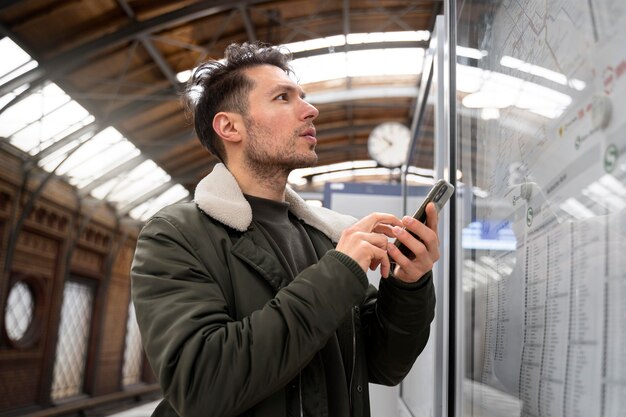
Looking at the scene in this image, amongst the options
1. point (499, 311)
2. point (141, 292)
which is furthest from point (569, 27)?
point (141, 292)

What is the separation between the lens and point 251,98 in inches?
73.5

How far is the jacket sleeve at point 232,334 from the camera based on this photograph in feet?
3.87

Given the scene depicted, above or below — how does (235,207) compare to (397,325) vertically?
above

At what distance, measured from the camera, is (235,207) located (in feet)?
5.04

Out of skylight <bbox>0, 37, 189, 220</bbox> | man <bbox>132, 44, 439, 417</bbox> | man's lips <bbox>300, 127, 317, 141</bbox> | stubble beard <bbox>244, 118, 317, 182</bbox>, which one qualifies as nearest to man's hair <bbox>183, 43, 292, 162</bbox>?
man <bbox>132, 44, 439, 417</bbox>

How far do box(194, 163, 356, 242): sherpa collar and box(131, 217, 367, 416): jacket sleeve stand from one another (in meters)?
0.24

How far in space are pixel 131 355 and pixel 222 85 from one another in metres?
18.8

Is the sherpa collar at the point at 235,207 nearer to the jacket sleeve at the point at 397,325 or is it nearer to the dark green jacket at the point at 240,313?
the dark green jacket at the point at 240,313

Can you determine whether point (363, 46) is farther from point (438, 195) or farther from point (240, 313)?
point (240, 313)

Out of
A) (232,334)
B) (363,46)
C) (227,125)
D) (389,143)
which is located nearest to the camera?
(232,334)

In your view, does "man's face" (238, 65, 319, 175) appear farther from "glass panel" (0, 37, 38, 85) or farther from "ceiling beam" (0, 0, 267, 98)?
"glass panel" (0, 37, 38, 85)

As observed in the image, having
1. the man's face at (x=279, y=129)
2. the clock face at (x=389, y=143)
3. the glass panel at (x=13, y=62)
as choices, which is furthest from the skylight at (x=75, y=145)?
the man's face at (x=279, y=129)

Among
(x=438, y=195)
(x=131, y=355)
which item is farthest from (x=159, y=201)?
(x=438, y=195)

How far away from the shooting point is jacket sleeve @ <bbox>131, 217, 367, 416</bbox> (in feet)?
3.87
